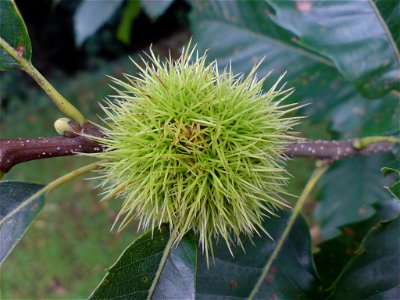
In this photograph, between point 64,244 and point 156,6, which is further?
point 64,244

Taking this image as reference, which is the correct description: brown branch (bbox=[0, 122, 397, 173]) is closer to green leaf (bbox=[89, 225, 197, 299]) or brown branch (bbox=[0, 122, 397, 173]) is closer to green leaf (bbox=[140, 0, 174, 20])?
green leaf (bbox=[89, 225, 197, 299])

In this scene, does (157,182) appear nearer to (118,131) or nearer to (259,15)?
(118,131)

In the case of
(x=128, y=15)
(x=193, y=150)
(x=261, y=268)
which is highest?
(x=128, y=15)

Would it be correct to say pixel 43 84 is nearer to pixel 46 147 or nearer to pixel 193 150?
pixel 46 147

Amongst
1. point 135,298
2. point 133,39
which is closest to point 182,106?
point 135,298

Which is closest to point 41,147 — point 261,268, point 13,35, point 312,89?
point 13,35
